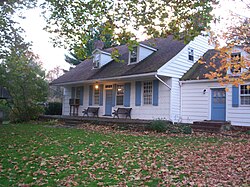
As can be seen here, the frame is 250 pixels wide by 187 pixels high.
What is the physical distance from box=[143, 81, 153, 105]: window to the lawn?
690cm

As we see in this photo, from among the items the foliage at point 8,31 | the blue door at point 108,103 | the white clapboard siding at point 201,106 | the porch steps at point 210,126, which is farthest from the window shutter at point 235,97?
the foliage at point 8,31

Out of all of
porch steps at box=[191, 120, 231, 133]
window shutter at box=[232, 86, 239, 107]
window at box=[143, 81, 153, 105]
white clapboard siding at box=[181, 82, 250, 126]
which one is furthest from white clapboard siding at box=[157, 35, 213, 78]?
porch steps at box=[191, 120, 231, 133]

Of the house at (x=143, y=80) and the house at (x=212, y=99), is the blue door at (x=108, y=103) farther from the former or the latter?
the house at (x=212, y=99)

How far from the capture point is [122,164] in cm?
593

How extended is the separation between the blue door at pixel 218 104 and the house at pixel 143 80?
78.3 inches

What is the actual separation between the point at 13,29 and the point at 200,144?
9.90 m

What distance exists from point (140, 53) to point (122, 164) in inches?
453

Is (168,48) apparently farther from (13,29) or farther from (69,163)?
(69,163)

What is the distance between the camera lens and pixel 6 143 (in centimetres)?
860

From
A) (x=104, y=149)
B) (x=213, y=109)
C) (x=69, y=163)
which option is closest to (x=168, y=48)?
(x=213, y=109)

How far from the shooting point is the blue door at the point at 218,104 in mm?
13602

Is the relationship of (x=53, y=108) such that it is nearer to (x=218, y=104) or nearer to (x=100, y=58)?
(x=100, y=58)

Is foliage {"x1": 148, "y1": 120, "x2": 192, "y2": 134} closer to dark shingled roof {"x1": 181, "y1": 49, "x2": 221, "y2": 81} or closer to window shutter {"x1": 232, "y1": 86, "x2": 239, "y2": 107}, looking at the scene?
window shutter {"x1": 232, "y1": 86, "x2": 239, "y2": 107}

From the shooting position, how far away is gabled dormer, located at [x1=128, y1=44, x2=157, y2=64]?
16484 mm
